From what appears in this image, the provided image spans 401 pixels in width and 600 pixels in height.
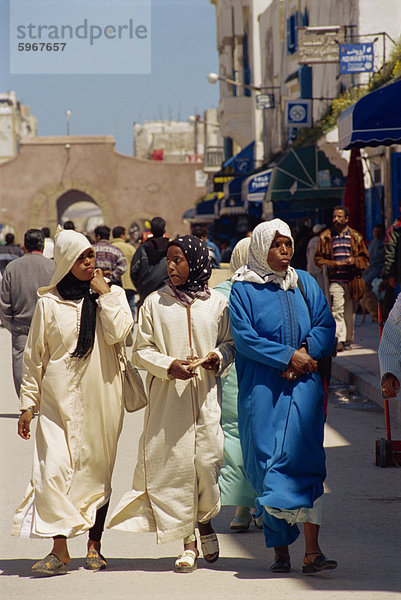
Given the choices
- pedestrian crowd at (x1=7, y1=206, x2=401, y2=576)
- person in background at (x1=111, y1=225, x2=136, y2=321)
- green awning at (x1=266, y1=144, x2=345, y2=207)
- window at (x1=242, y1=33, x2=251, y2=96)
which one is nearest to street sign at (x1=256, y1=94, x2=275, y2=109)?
window at (x1=242, y1=33, x2=251, y2=96)

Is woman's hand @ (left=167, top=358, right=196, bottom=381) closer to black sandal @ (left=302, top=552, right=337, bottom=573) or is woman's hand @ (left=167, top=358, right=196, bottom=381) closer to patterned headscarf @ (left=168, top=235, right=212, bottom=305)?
patterned headscarf @ (left=168, top=235, right=212, bottom=305)

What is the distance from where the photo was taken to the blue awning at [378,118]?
9.64m

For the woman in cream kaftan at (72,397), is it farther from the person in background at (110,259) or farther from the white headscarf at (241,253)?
the person in background at (110,259)

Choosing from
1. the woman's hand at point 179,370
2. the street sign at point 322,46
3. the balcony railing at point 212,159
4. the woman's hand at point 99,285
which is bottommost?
the woman's hand at point 179,370

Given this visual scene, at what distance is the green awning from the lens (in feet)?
67.5

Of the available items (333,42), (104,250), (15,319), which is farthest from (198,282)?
(333,42)

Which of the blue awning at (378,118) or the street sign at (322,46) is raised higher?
the street sign at (322,46)

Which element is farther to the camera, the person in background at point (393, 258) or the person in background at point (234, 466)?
the person in background at point (393, 258)

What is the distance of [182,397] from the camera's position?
498 centimetres

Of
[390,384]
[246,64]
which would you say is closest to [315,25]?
[246,64]

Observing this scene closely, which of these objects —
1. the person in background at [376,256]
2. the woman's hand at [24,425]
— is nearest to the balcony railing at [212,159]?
the person in background at [376,256]

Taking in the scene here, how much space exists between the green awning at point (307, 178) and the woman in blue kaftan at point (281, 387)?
15.6 m

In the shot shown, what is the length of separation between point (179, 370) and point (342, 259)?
8.15 metres

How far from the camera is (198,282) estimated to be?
511 cm
